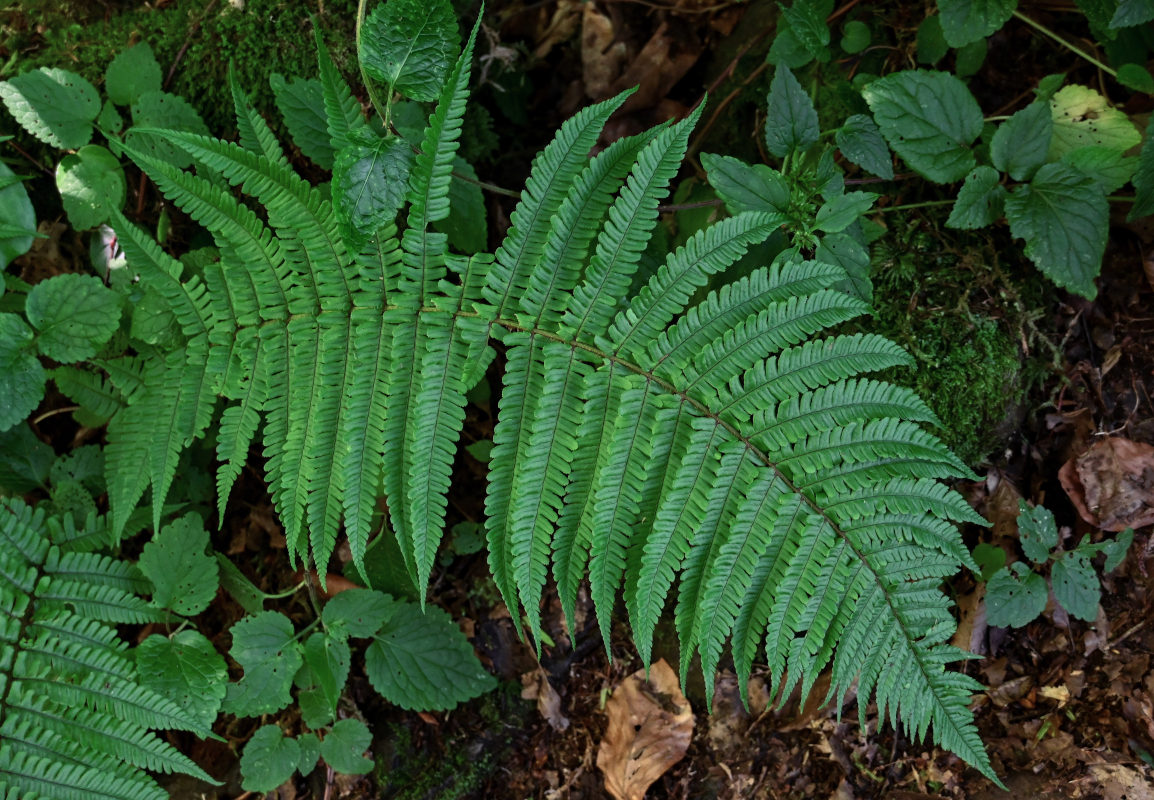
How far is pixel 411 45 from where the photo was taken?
230 cm

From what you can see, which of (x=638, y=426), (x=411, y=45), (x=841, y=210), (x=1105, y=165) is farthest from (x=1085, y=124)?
(x=411, y=45)

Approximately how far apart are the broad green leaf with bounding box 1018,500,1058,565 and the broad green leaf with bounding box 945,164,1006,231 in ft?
3.45

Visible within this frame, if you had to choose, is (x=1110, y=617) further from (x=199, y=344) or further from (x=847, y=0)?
(x=199, y=344)

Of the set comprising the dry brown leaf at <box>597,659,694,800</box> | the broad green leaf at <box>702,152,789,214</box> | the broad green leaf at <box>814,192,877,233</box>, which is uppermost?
the broad green leaf at <box>702,152,789,214</box>

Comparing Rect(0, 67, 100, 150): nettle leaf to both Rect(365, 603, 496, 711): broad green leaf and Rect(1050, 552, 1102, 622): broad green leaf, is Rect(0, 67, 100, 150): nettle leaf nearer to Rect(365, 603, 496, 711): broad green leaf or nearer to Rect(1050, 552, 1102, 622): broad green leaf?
Rect(365, 603, 496, 711): broad green leaf

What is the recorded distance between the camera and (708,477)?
7.50 feet

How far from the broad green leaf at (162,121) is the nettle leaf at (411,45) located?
3.24 feet

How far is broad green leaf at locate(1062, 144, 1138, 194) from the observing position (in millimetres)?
2703

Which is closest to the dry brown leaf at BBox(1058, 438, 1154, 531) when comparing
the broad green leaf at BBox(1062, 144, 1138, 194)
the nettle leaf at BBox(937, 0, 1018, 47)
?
the broad green leaf at BBox(1062, 144, 1138, 194)

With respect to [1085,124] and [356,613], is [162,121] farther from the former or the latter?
[1085,124]

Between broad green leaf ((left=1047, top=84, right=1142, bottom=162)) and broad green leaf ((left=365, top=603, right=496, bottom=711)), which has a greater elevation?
broad green leaf ((left=1047, top=84, right=1142, bottom=162))

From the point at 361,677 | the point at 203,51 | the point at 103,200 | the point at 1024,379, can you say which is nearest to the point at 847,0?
the point at 1024,379

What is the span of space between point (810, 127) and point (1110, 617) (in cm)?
222

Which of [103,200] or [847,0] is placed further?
[847,0]
